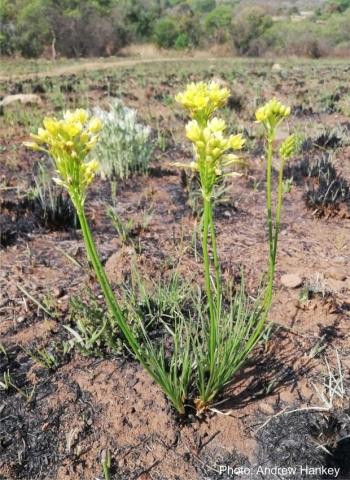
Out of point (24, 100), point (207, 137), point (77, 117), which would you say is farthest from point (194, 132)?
point (24, 100)

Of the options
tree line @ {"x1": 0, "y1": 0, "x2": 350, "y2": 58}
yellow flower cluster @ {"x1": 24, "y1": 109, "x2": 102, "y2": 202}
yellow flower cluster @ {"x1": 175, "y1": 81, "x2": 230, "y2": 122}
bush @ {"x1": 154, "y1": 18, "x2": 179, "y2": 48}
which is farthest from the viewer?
bush @ {"x1": 154, "y1": 18, "x2": 179, "y2": 48}

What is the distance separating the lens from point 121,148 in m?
4.08

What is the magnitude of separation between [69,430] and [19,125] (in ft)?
17.5

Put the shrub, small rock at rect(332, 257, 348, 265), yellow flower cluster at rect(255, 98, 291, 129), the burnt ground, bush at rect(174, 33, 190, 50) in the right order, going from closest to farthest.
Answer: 1. yellow flower cluster at rect(255, 98, 291, 129)
2. the burnt ground
3. small rock at rect(332, 257, 348, 265)
4. the shrub
5. bush at rect(174, 33, 190, 50)

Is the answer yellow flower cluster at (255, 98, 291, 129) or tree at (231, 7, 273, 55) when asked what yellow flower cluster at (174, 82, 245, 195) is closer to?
yellow flower cluster at (255, 98, 291, 129)

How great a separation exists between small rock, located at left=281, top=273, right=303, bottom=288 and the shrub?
2.06m

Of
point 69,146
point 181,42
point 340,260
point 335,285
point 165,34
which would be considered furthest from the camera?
point 165,34

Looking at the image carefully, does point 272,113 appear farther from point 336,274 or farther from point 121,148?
point 121,148

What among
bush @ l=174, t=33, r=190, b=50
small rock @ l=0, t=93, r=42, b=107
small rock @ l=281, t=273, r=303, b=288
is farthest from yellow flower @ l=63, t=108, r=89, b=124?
bush @ l=174, t=33, r=190, b=50

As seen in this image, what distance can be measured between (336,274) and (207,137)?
1752mm

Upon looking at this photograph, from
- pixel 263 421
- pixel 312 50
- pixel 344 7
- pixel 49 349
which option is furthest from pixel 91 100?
pixel 344 7

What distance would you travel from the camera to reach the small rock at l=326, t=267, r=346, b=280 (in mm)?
2578

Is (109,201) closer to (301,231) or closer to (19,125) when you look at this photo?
(301,231)

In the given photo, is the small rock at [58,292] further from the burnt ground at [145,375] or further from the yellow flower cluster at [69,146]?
the yellow flower cluster at [69,146]
